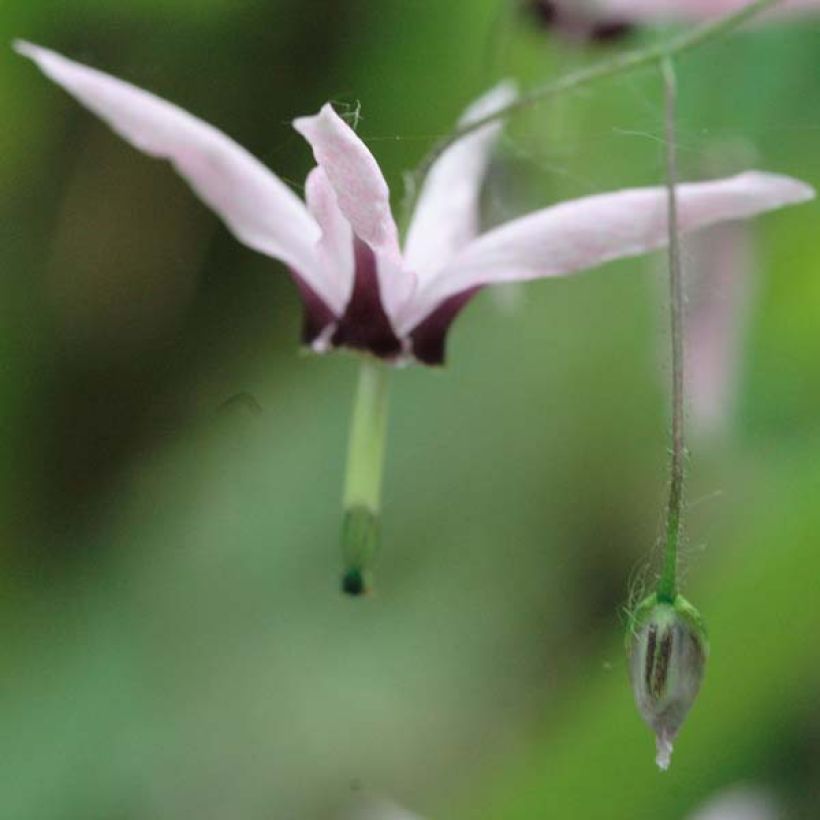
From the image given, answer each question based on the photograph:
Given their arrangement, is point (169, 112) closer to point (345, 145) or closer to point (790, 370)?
point (345, 145)

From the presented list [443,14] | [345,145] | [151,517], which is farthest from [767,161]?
[345,145]

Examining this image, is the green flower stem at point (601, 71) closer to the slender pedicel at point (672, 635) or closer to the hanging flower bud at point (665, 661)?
the slender pedicel at point (672, 635)

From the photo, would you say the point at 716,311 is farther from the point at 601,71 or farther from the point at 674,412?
the point at 674,412

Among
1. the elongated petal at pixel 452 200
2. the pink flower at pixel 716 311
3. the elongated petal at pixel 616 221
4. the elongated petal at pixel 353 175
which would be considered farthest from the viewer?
the pink flower at pixel 716 311

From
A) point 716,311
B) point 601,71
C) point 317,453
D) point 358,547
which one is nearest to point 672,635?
point 358,547

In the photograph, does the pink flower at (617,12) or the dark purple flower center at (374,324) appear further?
the pink flower at (617,12)

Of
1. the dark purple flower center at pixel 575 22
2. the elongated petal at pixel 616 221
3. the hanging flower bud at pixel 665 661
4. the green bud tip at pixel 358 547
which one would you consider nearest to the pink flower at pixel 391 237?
the elongated petal at pixel 616 221
